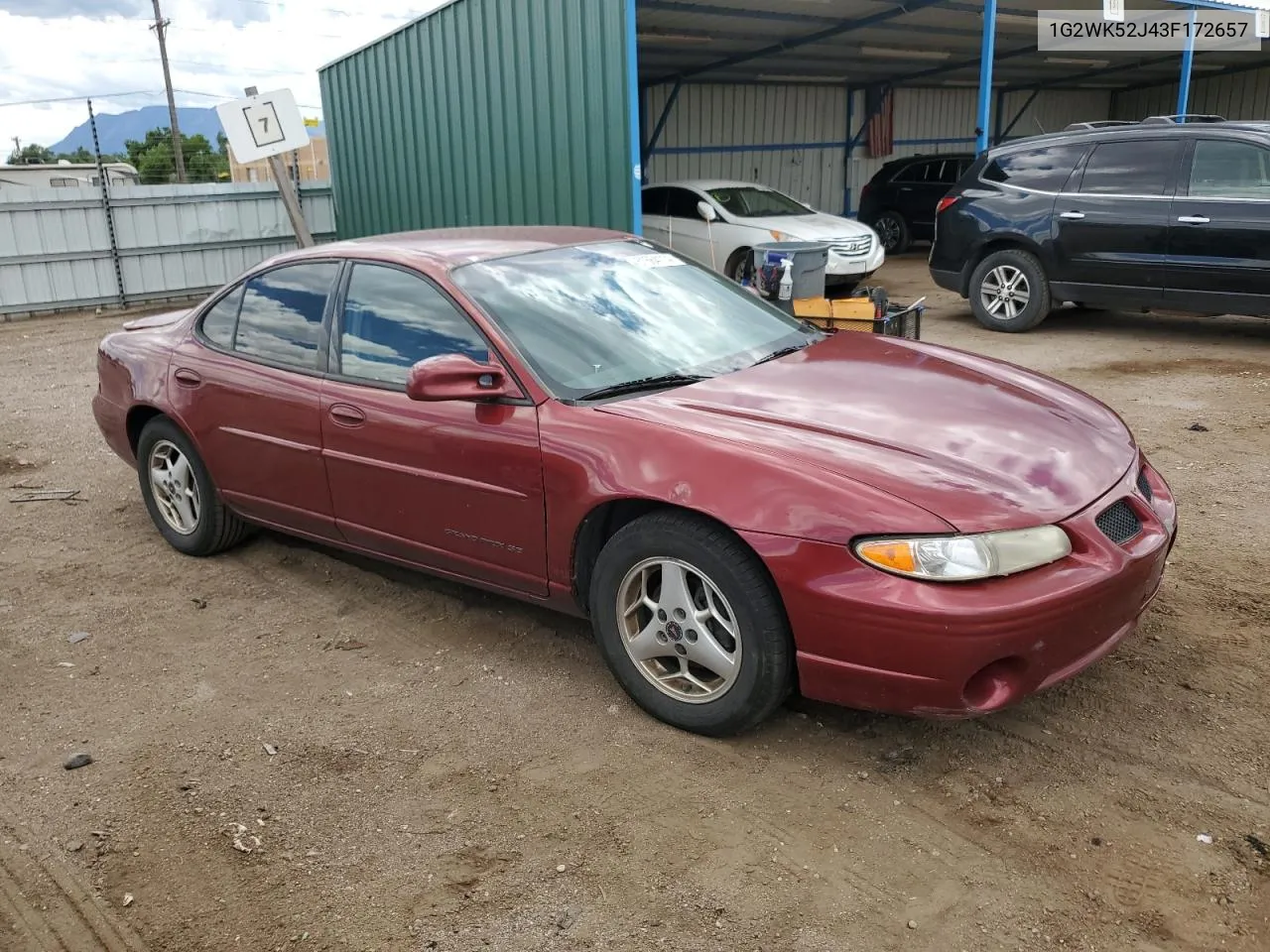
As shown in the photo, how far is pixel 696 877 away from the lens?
2.54m

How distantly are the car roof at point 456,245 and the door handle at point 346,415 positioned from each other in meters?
0.59

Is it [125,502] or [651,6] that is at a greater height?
[651,6]

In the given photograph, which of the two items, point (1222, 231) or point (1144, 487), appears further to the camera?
point (1222, 231)

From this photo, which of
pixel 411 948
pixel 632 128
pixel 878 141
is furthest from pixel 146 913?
pixel 878 141

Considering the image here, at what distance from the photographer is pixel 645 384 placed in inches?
134

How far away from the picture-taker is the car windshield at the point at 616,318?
11.4 feet

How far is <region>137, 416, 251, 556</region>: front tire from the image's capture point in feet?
15.3

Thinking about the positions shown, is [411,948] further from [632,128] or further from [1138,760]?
[632,128]

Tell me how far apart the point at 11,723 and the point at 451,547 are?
1563 millimetres

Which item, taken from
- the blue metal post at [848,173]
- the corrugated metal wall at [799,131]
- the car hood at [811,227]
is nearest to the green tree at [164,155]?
the corrugated metal wall at [799,131]

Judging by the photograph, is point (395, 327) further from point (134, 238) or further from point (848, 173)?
point (848, 173)

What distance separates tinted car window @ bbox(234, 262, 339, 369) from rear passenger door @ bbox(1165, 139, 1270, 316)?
7042 mm

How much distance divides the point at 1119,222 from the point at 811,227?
4656 mm

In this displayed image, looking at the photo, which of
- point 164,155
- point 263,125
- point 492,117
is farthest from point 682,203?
point 164,155
